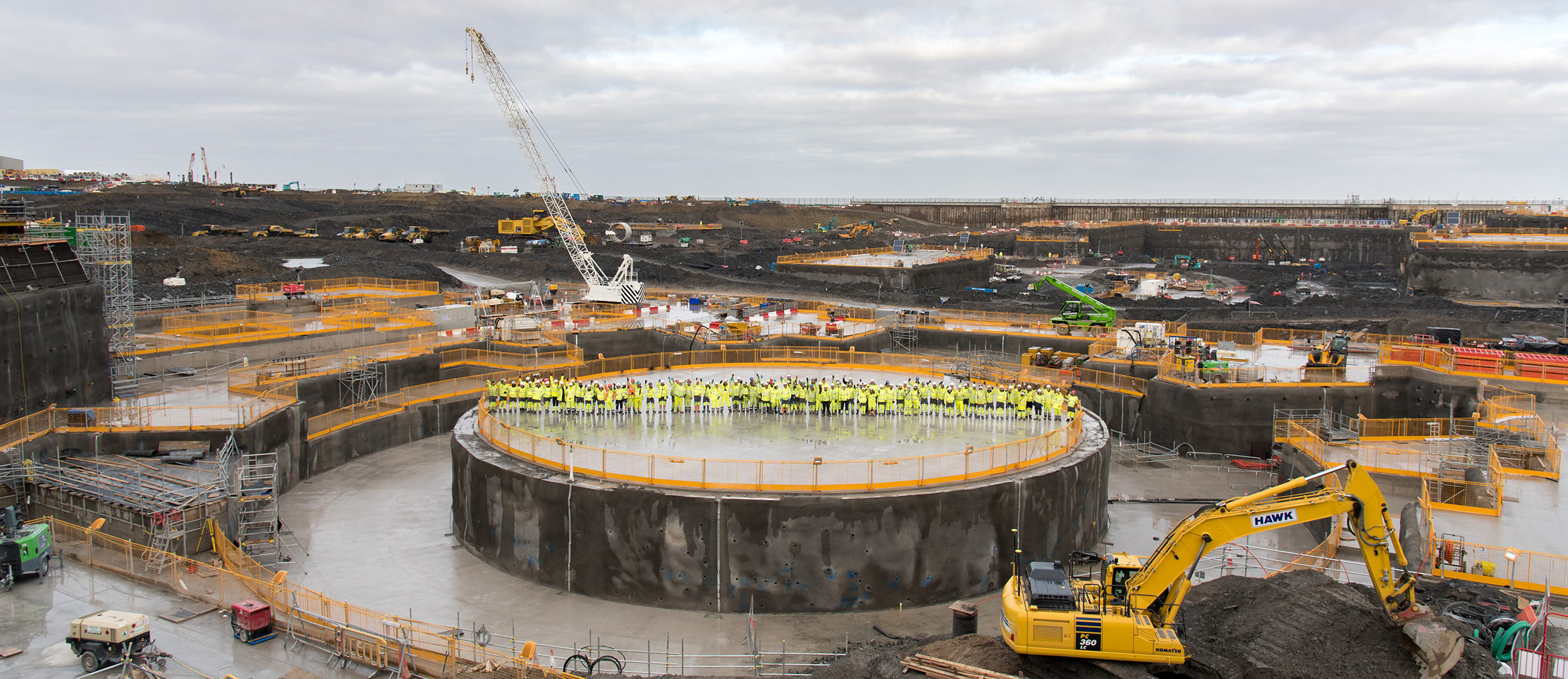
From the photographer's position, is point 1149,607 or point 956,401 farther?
point 956,401

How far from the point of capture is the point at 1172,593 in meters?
17.3

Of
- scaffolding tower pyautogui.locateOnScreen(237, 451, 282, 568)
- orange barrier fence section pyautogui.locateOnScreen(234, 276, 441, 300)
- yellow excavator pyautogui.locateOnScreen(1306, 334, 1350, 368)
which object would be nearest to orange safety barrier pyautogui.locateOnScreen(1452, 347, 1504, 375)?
yellow excavator pyautogui.locateOnScreen(1306, 334, 1350, 368)

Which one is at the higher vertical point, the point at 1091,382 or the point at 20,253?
the point at 20,253

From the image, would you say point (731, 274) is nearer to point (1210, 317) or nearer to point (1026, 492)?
point (1210, 317)

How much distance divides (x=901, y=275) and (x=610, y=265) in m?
27.7

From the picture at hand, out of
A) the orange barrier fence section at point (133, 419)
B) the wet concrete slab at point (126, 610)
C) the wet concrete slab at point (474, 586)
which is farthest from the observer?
the orange barrier fence section at point (133, 419)

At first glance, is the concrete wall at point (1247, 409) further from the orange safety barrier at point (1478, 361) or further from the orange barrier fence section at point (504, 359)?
the orange barrier fence section at point (504, 359)

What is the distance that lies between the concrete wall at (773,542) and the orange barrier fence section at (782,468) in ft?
1.66

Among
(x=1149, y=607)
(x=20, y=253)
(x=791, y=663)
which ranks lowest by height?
(x=791, y=663)

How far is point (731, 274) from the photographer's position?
297ft

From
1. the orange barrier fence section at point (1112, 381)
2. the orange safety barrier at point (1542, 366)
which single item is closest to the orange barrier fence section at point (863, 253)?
the orange barrier fence section at point (1112, 381)

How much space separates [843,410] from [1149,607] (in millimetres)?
15526

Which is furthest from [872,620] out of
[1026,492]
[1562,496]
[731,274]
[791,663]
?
[731,274]

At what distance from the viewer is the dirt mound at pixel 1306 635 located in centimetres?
1711
